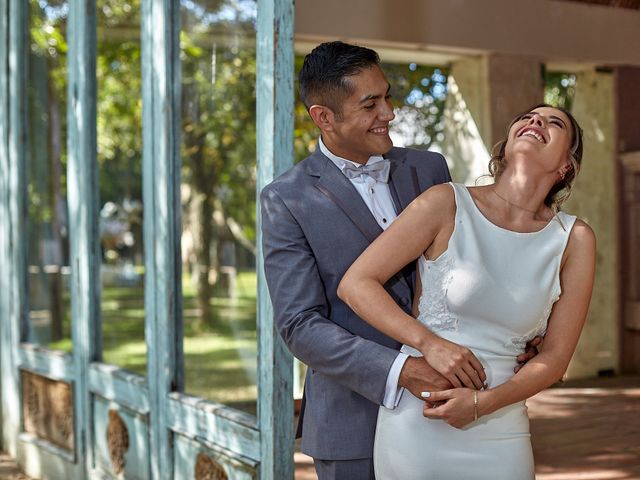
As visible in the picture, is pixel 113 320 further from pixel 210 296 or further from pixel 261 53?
pixel 261 53

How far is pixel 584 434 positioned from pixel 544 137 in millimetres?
3944

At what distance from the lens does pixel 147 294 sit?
160 inches

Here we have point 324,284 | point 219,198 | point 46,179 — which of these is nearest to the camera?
point 324,284

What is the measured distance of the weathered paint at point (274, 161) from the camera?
114 inches

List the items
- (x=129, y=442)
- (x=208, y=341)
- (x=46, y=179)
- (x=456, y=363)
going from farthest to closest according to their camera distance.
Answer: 1. (x=46, y=179)
2. (x=208, y=341)
3. (x=129, y=442)
4. (x=456, y=363)

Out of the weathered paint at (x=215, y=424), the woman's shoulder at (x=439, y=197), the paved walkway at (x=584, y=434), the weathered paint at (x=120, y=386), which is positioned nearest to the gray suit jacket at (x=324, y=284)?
the woman's shoulder at (x=439, y=197)

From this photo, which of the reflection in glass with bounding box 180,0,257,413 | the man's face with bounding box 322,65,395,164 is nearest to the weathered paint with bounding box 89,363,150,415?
the reflection in glass with bounding box 180,0,257,413

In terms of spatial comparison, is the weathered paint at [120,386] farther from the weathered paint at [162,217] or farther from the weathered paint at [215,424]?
the weathered paint at [215,424]

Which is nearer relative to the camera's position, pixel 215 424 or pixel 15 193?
Result: pixel 215 424

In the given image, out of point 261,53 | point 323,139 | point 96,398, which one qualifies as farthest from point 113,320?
point 323,139

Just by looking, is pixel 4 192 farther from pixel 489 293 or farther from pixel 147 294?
pixel 489 293

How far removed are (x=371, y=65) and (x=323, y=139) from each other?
222 millimetres

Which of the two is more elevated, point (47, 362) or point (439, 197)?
point (439, 197)

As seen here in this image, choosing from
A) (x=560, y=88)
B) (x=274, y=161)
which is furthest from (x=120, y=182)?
(x=560, y=88)
